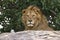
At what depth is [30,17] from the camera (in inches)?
284

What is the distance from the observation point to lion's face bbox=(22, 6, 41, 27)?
23.6 ft

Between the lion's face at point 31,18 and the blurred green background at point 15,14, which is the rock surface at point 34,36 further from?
the lion's face at point 31,18

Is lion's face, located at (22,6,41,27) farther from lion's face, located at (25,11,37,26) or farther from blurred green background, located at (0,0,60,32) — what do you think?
blurred green background, located at (0,0,60,32)

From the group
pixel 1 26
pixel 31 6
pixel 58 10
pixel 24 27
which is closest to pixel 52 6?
pixel 58 10

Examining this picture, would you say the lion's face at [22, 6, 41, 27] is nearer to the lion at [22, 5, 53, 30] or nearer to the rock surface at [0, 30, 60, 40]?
the lion at [22, 5, 53, 30]

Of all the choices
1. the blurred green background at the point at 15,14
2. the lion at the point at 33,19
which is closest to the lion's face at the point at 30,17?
the lion at the point at 33,19

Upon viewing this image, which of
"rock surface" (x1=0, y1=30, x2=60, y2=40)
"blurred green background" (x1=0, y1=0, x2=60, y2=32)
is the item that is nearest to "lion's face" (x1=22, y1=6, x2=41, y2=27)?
"blurred green background" (x1=0, y1=0, x2=60, y2=32)

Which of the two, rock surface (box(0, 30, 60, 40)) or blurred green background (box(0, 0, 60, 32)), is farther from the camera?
blurred green background (box(0, 0, 60, 32))

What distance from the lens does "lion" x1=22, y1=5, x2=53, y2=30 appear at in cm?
725

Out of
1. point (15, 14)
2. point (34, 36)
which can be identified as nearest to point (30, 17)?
point (15, 14)

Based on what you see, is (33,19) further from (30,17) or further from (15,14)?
(15,14)

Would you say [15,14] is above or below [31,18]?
above

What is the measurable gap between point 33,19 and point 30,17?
0.10 m

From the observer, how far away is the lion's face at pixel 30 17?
7199 mm
